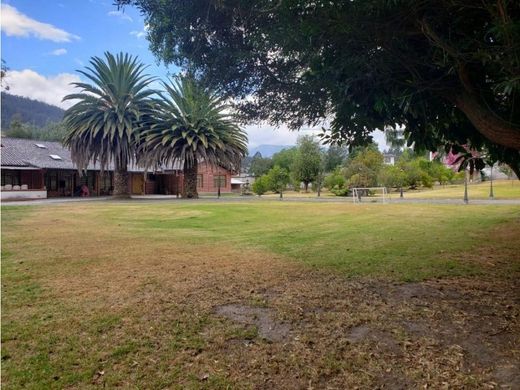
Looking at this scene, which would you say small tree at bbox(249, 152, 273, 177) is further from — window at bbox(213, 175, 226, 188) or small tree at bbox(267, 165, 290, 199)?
small tree at bbox(267, 165, 290, 199)

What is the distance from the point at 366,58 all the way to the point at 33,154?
3821 centimetres

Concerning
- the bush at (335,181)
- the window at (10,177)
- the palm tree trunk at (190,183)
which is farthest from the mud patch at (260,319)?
the bush at (335,181)

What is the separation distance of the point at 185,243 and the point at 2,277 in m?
4.23

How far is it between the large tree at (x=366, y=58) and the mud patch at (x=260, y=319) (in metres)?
2.73

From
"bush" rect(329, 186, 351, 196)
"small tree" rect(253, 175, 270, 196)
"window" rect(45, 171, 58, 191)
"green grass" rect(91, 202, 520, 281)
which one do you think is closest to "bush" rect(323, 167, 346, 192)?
"bush" rect(329, 186, 351, 196)

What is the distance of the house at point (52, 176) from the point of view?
32656 mm

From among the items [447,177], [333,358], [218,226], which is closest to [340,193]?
[447,177]

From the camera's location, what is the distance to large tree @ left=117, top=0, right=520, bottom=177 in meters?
3.82

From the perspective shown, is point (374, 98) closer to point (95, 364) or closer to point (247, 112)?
point (247, 112)

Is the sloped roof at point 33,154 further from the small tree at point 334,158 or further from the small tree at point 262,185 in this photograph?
the small tree at point 334,158

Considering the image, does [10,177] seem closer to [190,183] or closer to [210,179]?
[190,183]

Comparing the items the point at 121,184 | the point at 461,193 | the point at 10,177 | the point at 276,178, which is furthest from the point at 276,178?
the point at 10,177

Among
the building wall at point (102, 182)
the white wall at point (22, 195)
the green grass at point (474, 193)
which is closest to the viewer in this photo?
the green grass at point (474, 193)

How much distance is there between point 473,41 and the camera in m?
3.93
